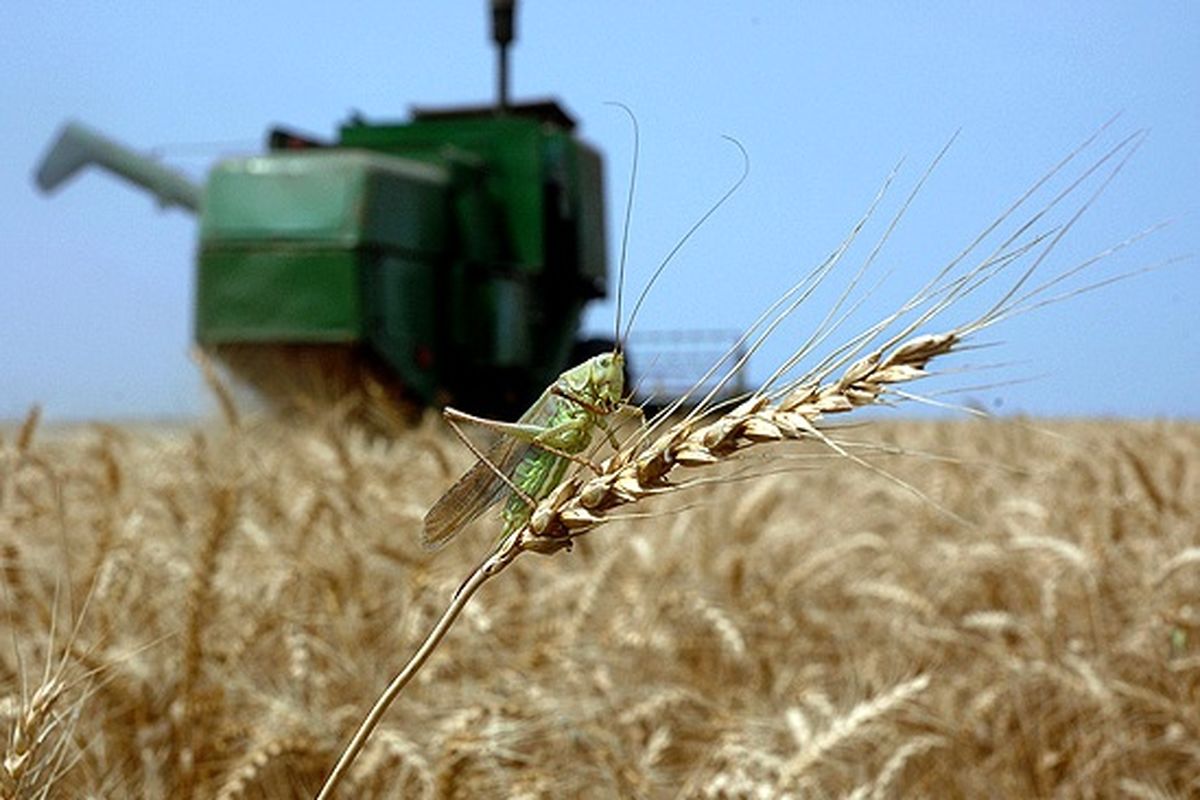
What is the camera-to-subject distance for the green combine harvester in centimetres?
1134

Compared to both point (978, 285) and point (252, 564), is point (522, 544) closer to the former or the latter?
point (978, 285)

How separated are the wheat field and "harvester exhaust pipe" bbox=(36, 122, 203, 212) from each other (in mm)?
9448

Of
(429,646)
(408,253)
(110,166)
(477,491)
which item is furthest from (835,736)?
(110,166)

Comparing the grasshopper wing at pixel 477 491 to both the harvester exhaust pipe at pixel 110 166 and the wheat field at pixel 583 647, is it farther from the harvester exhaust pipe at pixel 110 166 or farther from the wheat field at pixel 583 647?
the harvester exhaust pipe at pixel 110 166

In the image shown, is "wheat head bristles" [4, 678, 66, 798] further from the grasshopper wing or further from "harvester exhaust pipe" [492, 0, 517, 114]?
"harvester exhaust pipe" [492, 0, 517, 114]

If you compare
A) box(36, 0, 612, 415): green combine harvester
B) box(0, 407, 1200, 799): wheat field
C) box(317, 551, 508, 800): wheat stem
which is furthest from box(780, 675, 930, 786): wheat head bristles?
box(36, 0, 612, 415): green combine harvester

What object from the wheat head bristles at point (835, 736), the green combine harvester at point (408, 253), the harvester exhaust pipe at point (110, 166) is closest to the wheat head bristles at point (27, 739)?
the wheat head bristles at point (835, 736)

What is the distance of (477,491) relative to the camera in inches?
43.3

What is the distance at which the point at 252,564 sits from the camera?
12.2ft

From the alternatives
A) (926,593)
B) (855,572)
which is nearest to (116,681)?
(926,593)

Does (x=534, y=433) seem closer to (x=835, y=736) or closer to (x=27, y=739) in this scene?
(x=27, y=739)

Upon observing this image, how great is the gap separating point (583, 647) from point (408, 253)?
373 inches

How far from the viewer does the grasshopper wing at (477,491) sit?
1046 millimetres

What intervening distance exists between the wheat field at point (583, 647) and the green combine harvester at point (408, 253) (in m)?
6.63
